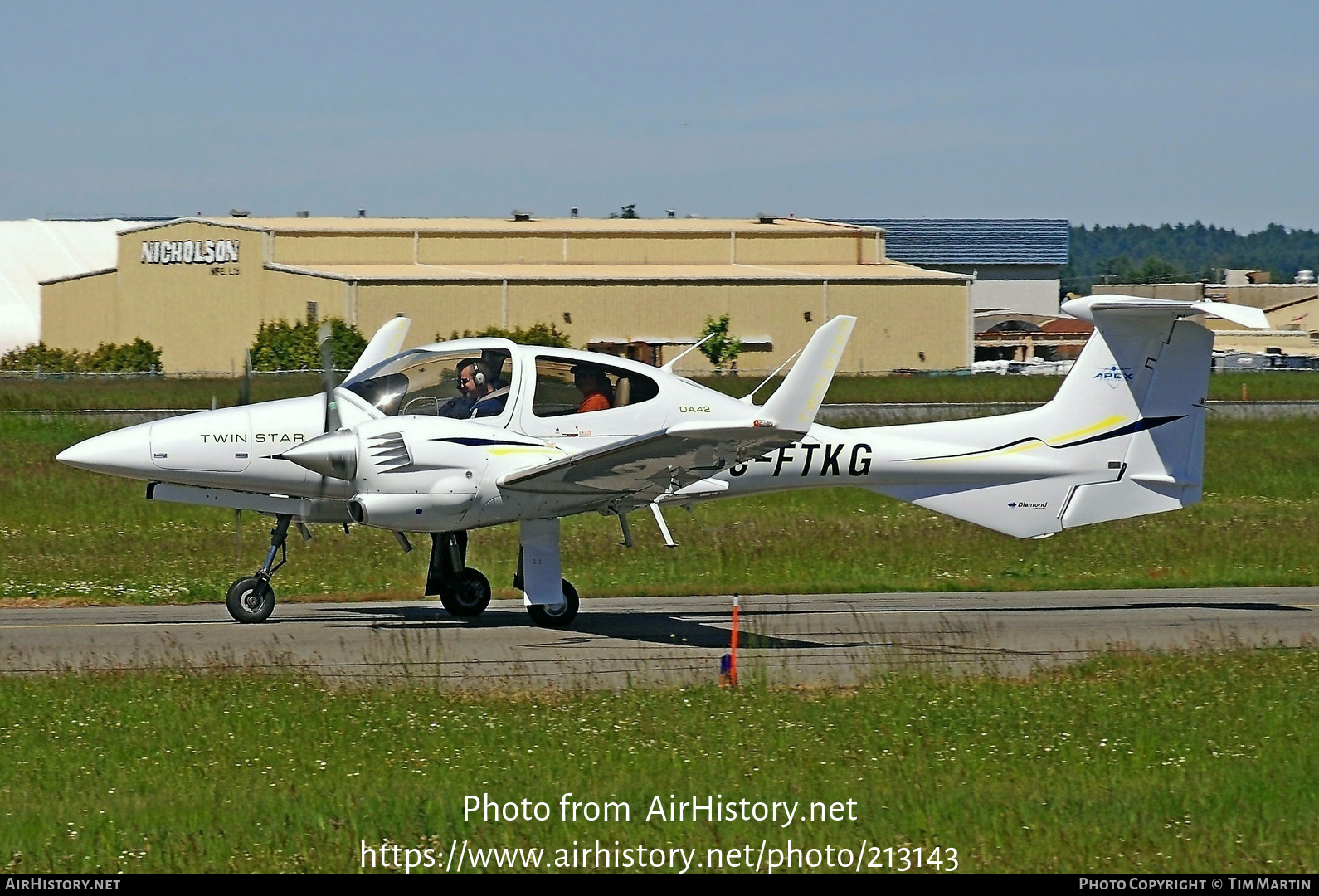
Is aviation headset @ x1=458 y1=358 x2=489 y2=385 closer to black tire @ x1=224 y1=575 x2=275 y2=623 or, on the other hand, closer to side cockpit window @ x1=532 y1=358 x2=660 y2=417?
side cockpit window @ x1=532 y1=358 x2=660 y2=417

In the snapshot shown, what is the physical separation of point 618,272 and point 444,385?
6547 centimetres

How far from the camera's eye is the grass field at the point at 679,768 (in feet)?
25.0

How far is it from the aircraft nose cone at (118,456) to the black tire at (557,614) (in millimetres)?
3856

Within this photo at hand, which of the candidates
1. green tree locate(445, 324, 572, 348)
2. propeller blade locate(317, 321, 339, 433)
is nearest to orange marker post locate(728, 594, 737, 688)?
propeller blade locate(317, 321, 339, 433)

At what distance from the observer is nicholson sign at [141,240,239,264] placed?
78.9 metres

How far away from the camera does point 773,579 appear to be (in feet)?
64.1

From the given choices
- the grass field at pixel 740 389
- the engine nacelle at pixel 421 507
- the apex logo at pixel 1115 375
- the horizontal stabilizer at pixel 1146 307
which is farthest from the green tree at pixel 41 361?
the apex logo at pixel 1115 375

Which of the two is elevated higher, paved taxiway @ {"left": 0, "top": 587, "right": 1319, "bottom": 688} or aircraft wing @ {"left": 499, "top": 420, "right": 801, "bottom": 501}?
aircraft wing @ {"left": 499, "top": 420, "right": 801, "bottom": 501}

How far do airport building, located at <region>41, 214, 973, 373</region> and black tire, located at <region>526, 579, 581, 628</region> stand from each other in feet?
183

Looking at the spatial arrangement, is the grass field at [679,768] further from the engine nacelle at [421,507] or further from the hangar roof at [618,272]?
the hangar roof at [618,272]

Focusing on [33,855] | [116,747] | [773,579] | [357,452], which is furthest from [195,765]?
[773,579]
